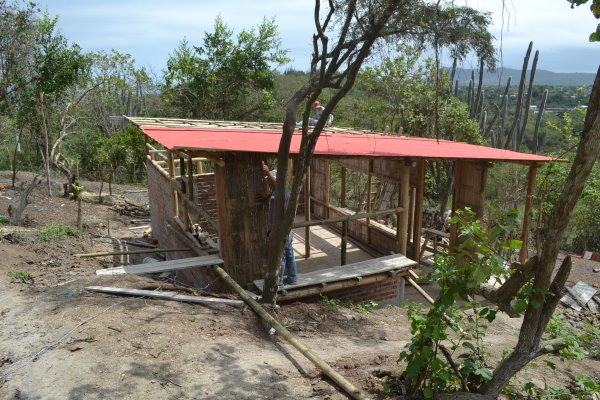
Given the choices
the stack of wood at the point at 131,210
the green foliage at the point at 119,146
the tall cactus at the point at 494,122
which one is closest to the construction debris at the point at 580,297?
the tall cactus at the point at 494,122

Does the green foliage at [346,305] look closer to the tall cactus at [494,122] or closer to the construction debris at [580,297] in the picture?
the construction debris at [580,297]

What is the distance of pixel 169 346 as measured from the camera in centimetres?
448

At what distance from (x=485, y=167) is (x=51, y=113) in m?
15.2

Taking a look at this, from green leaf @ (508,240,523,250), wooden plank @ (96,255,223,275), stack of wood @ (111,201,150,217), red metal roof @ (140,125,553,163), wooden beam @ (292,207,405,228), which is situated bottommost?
stack of wood @ (111,201,150,217)

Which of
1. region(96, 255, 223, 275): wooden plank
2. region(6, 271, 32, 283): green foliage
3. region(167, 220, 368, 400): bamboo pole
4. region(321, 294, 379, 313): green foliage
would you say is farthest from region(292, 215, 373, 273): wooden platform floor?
region(6, 271, 32, 283): green foliage

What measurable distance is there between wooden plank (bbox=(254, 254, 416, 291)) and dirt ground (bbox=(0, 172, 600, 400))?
0.38m

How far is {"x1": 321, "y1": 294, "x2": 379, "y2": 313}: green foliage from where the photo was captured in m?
6.72

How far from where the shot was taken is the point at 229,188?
621 centimetres

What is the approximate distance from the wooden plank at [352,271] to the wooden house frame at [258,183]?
7.2 inches

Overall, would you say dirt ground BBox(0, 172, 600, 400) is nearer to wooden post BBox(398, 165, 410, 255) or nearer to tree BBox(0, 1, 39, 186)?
wooden post BBox(398, 165, 410, 255)

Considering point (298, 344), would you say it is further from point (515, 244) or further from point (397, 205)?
point (397, 205)

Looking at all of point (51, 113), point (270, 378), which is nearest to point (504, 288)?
point (270, 378)

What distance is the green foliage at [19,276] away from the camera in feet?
20.3

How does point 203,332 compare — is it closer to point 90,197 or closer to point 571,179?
point 571,179
